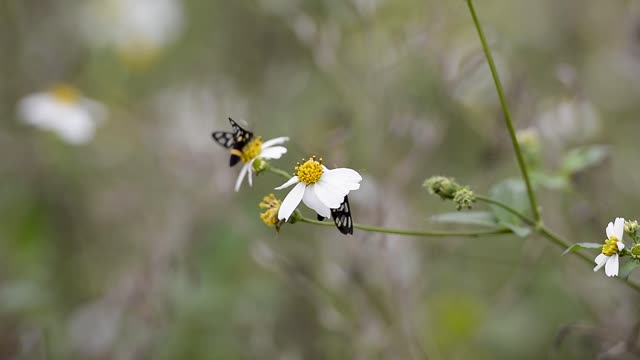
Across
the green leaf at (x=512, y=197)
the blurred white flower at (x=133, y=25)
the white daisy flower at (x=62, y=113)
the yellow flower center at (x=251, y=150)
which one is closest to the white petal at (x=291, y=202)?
the yellow flower center at (x=251, y=150)

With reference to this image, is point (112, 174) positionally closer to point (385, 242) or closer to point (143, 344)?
point (143, 344)

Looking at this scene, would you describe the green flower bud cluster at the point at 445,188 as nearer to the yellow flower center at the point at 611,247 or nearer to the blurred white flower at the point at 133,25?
the yellow flower center at the point at 611,247

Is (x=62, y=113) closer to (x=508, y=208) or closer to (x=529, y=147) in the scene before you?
(x=529, y=147)

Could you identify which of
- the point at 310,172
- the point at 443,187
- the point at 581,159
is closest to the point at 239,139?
the point at 310,172

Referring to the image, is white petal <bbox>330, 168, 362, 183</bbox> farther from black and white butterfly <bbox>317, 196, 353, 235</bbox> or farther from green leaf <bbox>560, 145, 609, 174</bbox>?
green leaf <bbox>560, 145, 609, 174</bbox>

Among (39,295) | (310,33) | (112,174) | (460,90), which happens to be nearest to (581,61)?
(460,90)

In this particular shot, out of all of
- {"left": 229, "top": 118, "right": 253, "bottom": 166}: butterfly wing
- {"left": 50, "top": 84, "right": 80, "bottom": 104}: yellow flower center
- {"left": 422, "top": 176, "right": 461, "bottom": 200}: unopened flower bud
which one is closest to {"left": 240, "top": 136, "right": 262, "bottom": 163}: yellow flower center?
{"left": 229, "top": 118, "right": 253, "bottom": 166}: butterfly wing

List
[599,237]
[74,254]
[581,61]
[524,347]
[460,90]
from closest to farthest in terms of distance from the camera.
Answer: [599,237] → [460,90] → [524,347] → [74,254] → [581,61]
